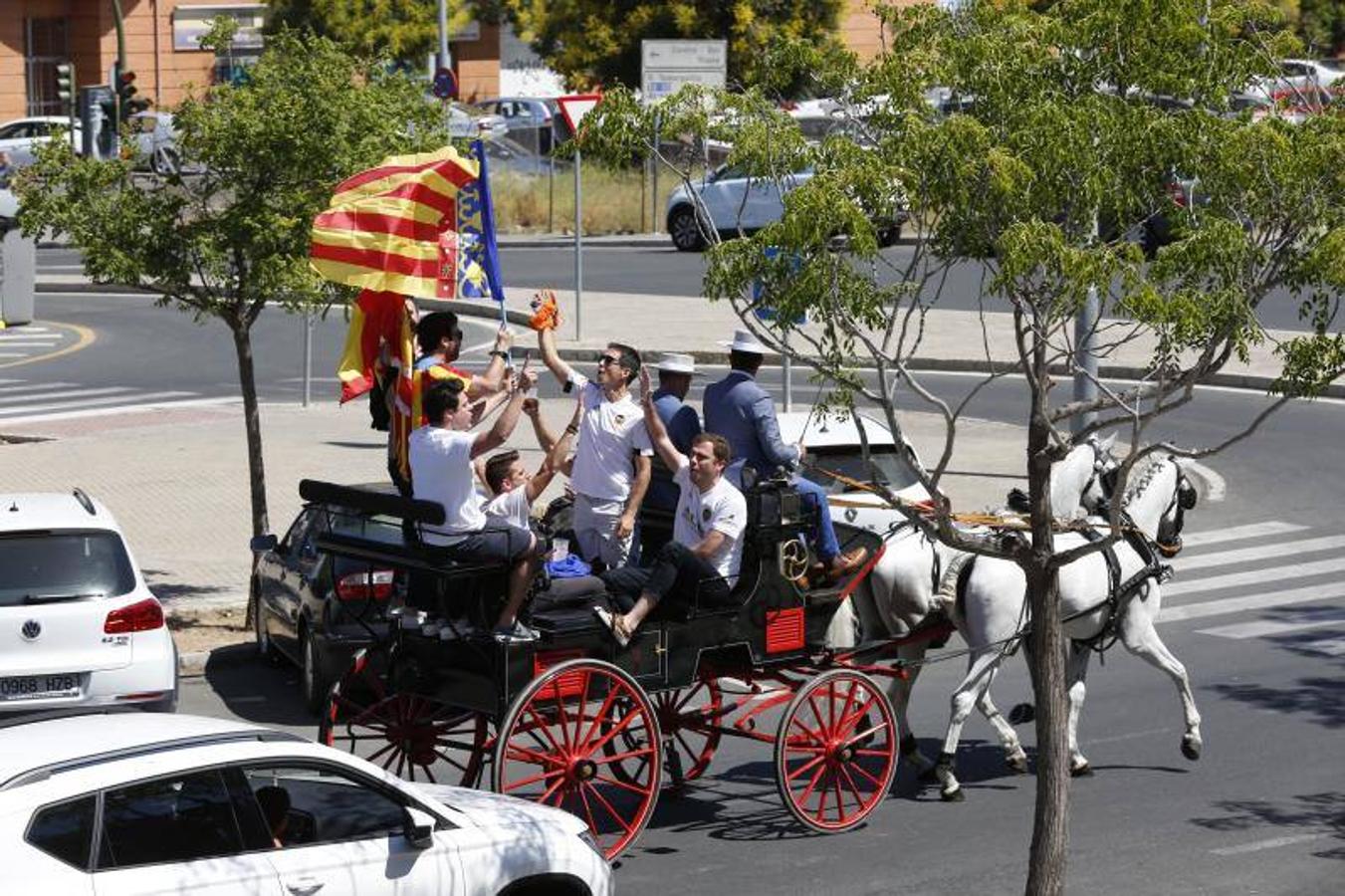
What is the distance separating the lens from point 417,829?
882 centimetres

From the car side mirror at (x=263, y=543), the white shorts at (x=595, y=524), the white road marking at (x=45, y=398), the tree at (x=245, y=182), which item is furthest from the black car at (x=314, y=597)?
the white road marking at (x=45, y=398)

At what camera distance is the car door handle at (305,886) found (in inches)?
335

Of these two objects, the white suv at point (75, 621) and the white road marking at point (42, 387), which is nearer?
the white suv at point (75, 621)

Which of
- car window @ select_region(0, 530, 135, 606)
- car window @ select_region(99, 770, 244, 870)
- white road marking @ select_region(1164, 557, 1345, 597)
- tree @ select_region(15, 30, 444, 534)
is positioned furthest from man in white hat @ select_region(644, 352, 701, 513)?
white road marking @ select_region(1164, 557, 1345, 597)

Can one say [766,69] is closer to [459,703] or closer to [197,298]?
[459,703]

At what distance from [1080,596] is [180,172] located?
296 inches

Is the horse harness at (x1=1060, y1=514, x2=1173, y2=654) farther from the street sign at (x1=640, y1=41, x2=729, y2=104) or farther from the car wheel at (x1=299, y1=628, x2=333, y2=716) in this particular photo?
the street sign at (x1=640, y1=41, x2=729, y2=104)

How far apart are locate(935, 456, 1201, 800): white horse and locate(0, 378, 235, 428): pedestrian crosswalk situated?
1686 centimetres

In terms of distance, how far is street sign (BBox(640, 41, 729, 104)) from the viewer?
28.8 metres

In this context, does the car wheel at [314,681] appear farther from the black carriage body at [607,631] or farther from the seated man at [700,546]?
the seated man at [700,546]

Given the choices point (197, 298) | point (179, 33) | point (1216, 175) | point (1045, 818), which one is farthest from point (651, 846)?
point (179, 33)

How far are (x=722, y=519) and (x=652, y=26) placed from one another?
41.9 metres

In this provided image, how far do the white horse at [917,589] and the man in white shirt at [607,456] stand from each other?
142 cm

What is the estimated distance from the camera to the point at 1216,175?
30.5 feet
